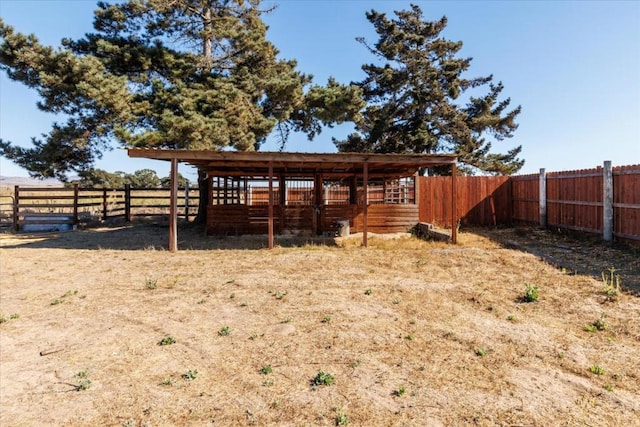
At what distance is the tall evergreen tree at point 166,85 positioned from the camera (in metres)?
11.3

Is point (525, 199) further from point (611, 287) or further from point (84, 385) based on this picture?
point (84, 385)

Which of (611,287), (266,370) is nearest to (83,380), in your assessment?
(266,370)

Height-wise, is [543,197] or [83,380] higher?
[543,197]

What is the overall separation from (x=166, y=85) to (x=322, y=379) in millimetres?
13455

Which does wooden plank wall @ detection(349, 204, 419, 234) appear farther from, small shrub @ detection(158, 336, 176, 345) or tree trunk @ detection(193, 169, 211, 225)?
small shrub @ detection(158, 336, 176, 345)

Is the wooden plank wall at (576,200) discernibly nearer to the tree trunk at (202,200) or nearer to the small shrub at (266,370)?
the small shrub at (266,370)

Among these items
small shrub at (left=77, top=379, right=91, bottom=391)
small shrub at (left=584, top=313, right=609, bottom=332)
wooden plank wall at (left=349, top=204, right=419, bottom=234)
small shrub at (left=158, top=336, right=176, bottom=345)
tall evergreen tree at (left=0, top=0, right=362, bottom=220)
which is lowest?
small shrub at (left=77, top=379, right=91, bottom=391)

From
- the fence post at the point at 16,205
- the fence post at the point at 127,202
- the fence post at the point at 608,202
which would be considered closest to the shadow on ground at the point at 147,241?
the fence post at the point at 16,205

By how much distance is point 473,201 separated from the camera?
14320 millimetres

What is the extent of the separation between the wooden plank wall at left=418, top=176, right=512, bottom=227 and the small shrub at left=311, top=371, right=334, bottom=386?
11.8 meters

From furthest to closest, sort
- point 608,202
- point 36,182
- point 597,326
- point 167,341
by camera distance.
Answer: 1. point 36,182
2. point 608,202
3. point 597,326
4. point 167,341

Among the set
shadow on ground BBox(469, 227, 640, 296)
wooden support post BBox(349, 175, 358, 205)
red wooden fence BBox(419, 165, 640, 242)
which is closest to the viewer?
shadow on ground BBox(469, 227, 640, 296)

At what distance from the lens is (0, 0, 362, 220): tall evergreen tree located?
443 inches

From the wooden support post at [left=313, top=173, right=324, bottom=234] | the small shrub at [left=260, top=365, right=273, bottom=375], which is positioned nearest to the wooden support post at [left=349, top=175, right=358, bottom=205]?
the wooden support post at [left=313, top=173, right=324, bottom=234]
